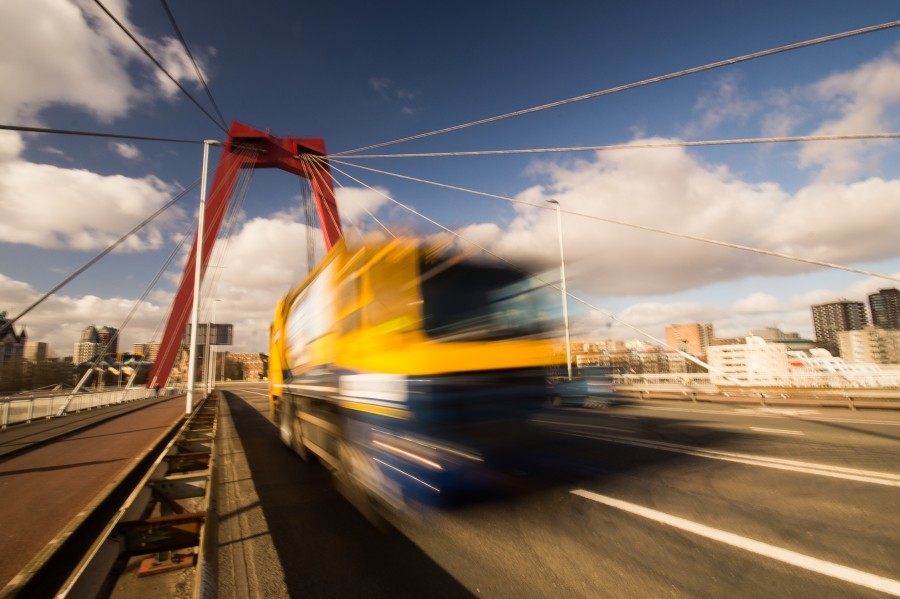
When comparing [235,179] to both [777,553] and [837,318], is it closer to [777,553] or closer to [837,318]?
[777,553]

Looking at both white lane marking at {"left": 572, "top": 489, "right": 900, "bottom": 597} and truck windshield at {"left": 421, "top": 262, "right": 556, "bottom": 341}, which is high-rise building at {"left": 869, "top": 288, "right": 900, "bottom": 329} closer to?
white lane marking at {"left": 572, "top": 489, "right": 900, "bottom": 597}

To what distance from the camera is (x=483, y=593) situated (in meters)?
2.79

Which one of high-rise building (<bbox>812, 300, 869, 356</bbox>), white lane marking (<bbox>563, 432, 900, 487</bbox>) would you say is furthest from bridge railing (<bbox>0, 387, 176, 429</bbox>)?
high-rise building (<bbox>812, 300, 869, 356</bbox>)

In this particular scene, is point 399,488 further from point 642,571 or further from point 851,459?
point 851,459

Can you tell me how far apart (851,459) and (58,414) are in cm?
2446

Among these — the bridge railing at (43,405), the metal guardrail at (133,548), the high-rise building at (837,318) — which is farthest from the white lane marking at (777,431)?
the high-rise building at (837,318)

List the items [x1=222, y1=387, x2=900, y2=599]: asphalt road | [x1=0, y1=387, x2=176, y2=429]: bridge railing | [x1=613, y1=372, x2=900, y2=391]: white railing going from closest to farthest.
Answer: [x1=222, y1=387, x2=900, y2=599]: asphalt road → [x1=0, y1=387, x2=176, y2=429]: bridge railing → [x1=613, y1=372, x2=900, y2=391]: white railing

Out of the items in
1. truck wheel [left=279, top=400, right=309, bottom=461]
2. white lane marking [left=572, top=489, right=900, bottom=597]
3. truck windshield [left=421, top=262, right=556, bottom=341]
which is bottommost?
white lane marking [left=572, top=489, right=900, bottom=597]

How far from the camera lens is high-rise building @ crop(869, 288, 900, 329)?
81.4 meters

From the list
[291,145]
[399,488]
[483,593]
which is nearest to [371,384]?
[399,488]

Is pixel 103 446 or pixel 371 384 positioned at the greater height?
pixel 371 384

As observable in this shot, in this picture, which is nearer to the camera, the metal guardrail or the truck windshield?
the metal guardrail

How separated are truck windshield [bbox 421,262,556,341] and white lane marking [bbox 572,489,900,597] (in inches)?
85.3

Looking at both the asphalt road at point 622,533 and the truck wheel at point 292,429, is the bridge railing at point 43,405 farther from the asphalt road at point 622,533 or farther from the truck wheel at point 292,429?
the asphalt road at point 622,533
